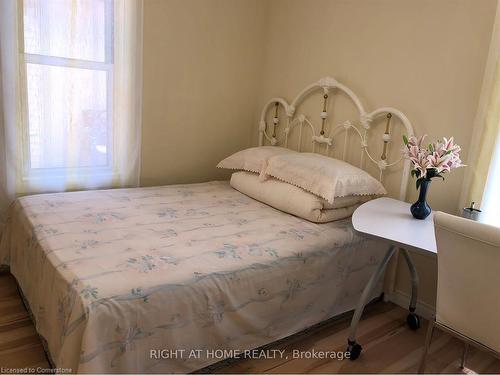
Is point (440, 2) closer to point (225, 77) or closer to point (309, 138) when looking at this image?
point (309, 138)

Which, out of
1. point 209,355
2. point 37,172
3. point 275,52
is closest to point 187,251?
point 209,355

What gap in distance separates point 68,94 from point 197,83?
37.2 inches

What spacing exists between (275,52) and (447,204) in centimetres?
179

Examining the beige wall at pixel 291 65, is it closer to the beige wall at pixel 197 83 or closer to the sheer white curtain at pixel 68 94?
the beige wall at pixel 197 83

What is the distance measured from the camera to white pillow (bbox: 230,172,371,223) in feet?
7.42

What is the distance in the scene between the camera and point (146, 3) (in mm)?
2643

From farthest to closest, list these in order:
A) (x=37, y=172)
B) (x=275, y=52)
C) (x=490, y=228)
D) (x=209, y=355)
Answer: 1. (x=275, y=52)
2. (x=37, y=172)
3. (x=209, y=355)
4. (x=490, y=228)

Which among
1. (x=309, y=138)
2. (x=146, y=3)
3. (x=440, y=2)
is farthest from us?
(x=309, y=138)

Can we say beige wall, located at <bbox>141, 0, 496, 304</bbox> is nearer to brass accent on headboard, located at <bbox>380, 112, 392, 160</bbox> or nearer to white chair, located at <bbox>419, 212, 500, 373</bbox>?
brass accent on headboard, located at <bbox>380, 112, 392, 160</bbox>

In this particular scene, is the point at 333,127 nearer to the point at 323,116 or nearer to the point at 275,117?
the point at 323,116

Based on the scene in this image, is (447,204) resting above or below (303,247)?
above

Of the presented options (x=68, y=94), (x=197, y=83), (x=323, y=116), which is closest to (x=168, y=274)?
(x=68, y=94)

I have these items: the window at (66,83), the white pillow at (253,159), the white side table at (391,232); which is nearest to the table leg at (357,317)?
the white side table at (391,232)

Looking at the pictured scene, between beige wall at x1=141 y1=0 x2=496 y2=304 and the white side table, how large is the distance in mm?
284
